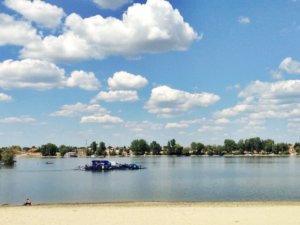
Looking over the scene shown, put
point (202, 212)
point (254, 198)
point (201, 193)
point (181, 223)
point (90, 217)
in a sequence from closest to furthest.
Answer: point (181, 223)
point (90, 217)
point (202, 212)
point (254, 198)
point (201, 193)

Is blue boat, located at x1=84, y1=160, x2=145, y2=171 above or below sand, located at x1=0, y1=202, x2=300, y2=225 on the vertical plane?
above

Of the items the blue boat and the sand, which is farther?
the blue boat

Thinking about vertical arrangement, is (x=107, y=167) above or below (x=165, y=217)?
above

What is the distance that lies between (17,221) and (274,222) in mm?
15536

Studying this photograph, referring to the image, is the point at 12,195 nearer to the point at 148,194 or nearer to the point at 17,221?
the point at 148,194

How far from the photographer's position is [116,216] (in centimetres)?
3030

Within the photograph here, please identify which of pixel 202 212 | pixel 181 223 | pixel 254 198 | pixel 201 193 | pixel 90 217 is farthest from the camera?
pixel 201 193

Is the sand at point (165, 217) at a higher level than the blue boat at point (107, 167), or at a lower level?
lower

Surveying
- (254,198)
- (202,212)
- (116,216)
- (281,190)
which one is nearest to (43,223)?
(116,216)

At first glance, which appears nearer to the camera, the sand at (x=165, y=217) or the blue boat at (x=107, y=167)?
the sand at (x=165, y=217)

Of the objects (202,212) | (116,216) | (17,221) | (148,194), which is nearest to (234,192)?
(148,194)

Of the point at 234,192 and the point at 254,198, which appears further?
the point at 234,192

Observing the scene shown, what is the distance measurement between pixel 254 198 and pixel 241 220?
81.9 ft

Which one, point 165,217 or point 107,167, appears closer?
point 165,217
